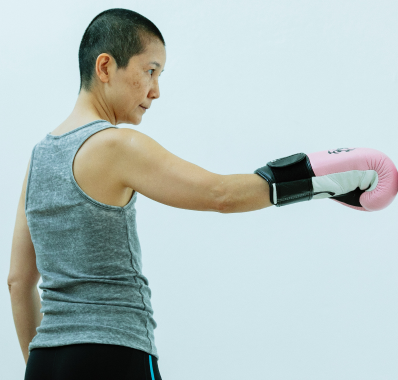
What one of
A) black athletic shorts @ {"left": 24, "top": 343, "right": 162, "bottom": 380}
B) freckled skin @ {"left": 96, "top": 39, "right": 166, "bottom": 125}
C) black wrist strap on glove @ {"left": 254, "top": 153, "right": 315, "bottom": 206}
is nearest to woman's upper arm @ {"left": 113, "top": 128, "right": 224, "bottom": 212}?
black wrist strap on glove @ {"left": 254, "top": 153, "right": 315, "bottom": 206}

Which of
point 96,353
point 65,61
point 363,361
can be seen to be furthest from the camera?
point 65,61

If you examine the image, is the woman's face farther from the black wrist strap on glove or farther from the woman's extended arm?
the black wrist strap on glove

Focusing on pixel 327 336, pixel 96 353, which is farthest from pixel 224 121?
pixel 96 353

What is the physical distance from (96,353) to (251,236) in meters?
1.35

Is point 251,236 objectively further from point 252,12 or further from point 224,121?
point 252,12

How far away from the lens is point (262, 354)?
2223mm

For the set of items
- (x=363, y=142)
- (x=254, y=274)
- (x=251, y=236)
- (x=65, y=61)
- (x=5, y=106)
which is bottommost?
(x=254, y=274)

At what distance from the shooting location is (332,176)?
1079mm

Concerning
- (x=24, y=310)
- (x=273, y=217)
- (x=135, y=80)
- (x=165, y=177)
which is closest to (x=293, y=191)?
(x=165, y=177)

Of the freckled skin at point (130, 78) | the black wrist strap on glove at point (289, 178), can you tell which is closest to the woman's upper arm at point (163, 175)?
the black wrist strap on glove at point (289, 178)

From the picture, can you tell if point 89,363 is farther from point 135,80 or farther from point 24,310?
point 135,80

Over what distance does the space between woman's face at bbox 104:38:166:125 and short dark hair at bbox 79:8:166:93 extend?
0.05ft

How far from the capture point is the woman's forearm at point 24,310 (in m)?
1.26

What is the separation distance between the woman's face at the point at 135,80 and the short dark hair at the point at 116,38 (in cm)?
2
